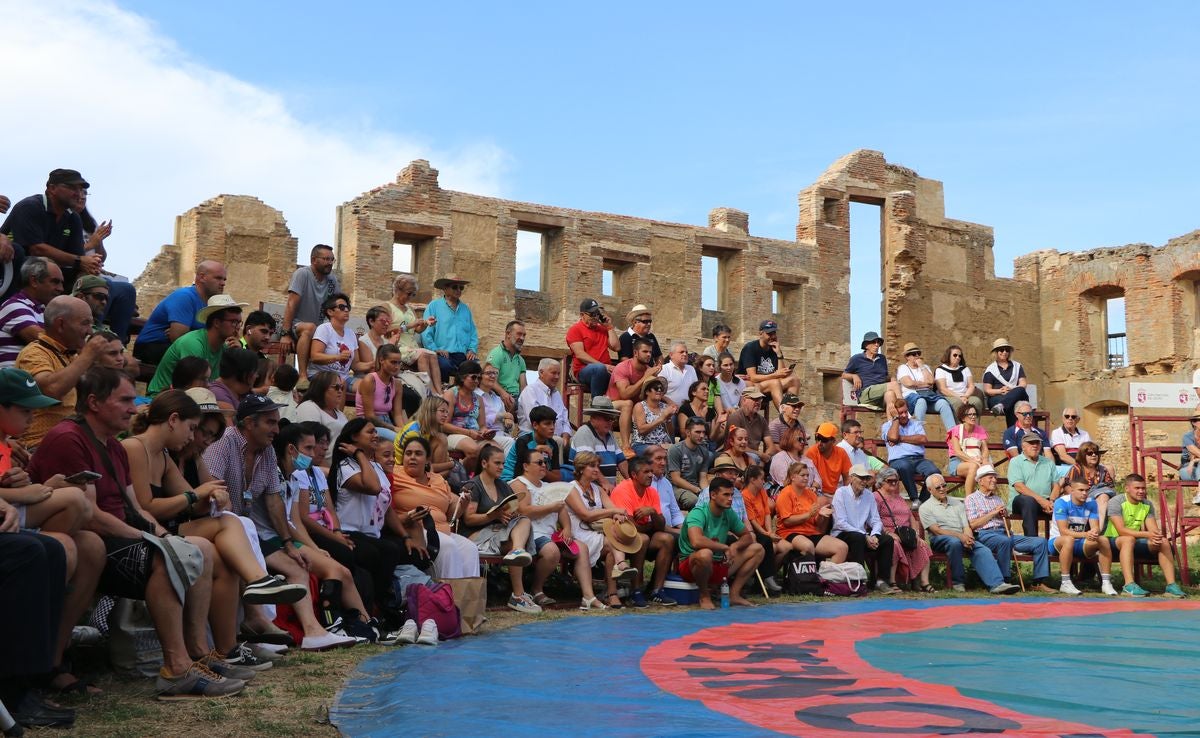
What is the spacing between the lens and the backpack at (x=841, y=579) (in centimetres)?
1124

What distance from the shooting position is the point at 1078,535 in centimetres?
1240

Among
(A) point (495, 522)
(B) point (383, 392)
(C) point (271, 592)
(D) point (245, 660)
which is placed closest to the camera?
(C) point (271, 592)

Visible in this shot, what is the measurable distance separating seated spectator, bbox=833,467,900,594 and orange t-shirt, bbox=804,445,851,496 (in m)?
0.61

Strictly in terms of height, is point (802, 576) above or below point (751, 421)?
below

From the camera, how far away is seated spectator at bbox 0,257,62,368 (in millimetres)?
7004

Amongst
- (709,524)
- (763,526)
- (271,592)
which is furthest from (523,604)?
(271,592)

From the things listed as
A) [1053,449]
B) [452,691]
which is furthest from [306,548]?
[1053,449]

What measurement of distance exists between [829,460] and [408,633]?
6.43 m

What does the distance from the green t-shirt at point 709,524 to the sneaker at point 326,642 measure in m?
4.07

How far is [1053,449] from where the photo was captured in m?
14.0

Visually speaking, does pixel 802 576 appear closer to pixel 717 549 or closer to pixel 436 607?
pixel 717 549

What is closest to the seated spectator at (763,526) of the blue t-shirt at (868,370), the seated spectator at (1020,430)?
the seated spectator at (1020,430)

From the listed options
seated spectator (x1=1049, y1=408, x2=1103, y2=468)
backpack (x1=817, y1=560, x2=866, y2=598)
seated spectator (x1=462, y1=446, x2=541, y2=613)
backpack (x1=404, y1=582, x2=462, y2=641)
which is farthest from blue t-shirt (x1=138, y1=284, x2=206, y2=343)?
seated spectator (x1=1049, y1=408, x2=1103, y2=468)

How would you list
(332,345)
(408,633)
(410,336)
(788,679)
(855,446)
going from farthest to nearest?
(855,446) < (410,336) < (332,345) < (408,633) < (788,679)
